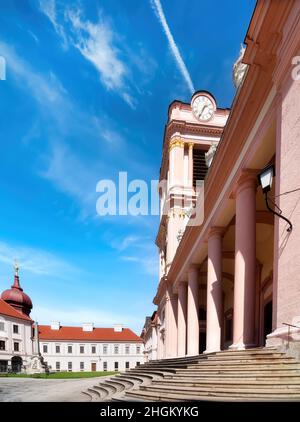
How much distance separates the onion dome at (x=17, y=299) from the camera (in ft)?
209

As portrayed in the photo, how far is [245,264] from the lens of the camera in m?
9.98

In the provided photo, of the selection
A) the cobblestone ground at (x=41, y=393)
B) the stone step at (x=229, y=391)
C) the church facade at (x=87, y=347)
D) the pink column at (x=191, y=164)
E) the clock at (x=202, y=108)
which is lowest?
the church facade at (x=87, y=347)

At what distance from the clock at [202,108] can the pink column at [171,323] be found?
15151mm

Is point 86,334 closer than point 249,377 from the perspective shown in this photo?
No

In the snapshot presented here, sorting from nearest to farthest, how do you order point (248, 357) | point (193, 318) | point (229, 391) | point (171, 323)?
point (229, 391), point (248, 357), point (193, 318), point (171, 323)

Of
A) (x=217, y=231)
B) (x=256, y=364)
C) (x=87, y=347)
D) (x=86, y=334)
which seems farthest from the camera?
(x=86, y=334)

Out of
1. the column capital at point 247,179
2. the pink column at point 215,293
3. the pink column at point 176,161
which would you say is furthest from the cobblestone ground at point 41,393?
the pink column at point 176,161

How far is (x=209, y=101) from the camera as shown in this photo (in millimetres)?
31312

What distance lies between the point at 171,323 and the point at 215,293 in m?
13.9

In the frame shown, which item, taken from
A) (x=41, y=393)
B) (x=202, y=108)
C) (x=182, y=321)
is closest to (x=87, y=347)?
(x=182, y=321)

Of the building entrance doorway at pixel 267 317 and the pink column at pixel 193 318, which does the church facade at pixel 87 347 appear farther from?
the building entrance doorway at pixel 267 317

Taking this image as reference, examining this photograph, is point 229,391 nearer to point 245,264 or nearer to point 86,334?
point 245,264

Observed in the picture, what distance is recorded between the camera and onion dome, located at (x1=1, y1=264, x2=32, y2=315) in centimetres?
6360

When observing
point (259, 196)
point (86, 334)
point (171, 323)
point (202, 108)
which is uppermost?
point (202, 108)
